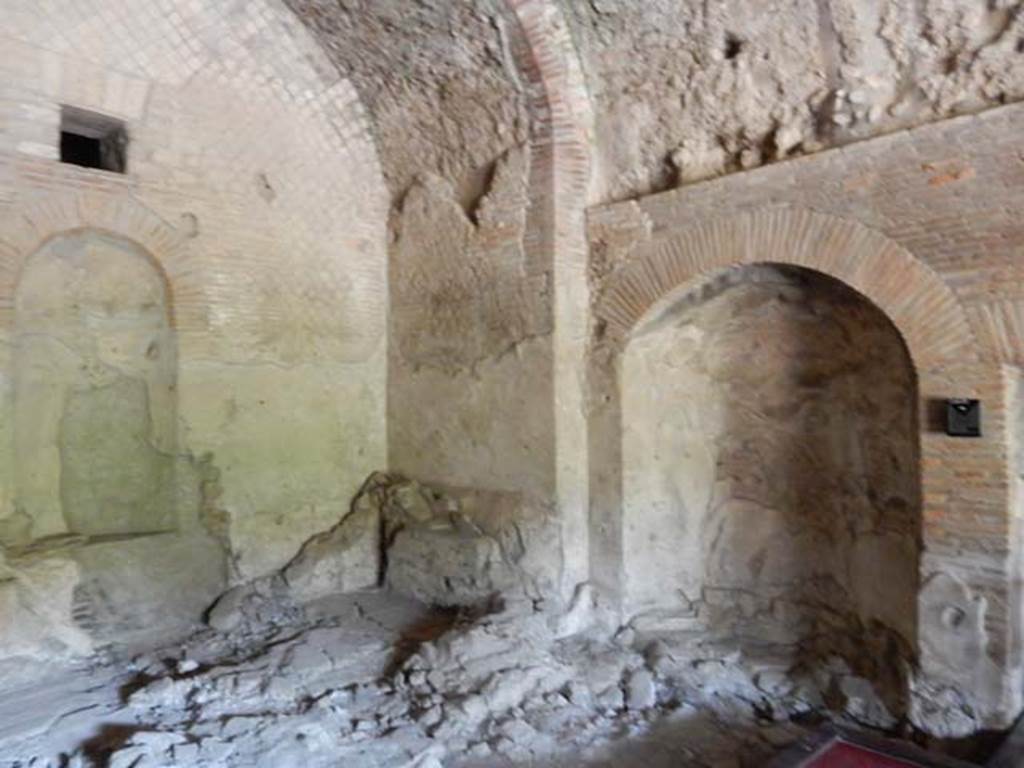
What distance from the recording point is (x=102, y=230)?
4652 mm

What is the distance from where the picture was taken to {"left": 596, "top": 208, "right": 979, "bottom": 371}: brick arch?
3410mm

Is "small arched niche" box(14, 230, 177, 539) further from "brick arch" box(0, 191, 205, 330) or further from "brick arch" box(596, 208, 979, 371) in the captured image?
"brick arch" box(596, 208, 979, 371)

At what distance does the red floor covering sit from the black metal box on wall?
1513mm

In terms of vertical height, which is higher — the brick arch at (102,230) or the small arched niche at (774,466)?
the brick arch at (102,230)

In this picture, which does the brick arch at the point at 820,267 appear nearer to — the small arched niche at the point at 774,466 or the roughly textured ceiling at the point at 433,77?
the small arched niche at the point at 774,466

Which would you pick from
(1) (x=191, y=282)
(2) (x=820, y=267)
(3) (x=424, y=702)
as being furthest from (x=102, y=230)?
(2) (x=820, y=267)

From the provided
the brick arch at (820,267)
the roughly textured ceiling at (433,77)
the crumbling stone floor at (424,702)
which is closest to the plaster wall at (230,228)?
the roughly textured ceiling at (433,77)

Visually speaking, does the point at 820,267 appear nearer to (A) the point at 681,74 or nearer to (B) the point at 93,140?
(A) the point at 681,74

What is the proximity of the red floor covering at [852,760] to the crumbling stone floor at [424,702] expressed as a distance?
1.31 feet

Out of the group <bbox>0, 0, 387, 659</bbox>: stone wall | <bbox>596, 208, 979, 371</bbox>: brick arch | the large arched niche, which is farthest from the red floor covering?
<bbox>0, 0, 387, 659</bbox>: stone wall

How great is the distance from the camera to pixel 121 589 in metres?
4.57

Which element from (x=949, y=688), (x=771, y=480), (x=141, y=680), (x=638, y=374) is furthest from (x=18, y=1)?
(x=949, y=688)

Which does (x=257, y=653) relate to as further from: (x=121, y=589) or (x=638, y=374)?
(x=638, y=374)

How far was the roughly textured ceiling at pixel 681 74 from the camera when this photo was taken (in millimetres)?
3475
